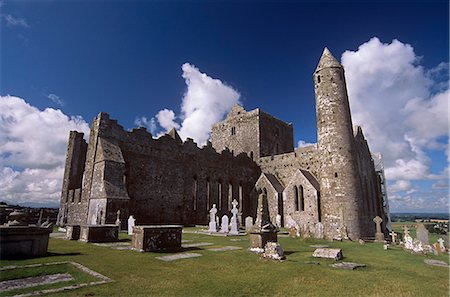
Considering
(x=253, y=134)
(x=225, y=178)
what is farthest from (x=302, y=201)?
(x=253, y=134)

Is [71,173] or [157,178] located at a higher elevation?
[71,173]

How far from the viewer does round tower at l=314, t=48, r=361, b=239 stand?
755 inches

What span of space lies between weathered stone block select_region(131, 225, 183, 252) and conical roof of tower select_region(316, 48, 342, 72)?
19573 millimetres

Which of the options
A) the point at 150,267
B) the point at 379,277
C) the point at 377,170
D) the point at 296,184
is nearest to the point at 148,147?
the point at 296,184

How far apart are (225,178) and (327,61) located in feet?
52.0

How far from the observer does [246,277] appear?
564cm

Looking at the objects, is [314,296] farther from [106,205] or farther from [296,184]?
[296,184]

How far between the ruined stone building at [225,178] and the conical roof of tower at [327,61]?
3.6 inches

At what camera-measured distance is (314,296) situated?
445 centimetres

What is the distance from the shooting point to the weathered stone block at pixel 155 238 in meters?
8.77

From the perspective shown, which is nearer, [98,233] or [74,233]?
[98,233]

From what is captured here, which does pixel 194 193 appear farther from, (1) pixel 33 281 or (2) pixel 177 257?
(1) pixel 33 281

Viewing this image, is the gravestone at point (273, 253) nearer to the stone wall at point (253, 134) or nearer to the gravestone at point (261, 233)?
the gravestone at point (261, 233)

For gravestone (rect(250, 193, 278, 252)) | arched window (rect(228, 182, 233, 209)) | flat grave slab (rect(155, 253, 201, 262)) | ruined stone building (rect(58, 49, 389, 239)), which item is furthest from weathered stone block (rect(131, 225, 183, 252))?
arched window (rect(228, 182, 233, 209))
